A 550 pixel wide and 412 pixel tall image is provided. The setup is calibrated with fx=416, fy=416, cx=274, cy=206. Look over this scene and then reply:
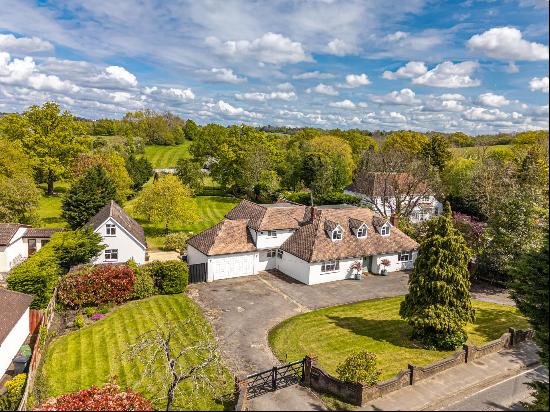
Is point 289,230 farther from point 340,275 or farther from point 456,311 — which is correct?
point 456,311

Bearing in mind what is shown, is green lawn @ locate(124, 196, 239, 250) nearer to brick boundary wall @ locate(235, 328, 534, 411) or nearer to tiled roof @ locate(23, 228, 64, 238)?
tiled roof @ locate(23, 228, 64, 238)

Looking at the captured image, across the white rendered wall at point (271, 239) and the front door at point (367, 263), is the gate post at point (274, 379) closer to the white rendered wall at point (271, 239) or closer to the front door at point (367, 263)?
the white rendered wall at point (271, 239)

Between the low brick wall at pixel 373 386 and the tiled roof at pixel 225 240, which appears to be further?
the tiled roof at pixel 225 240

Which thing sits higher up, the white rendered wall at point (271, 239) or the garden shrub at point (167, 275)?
the white rendered wall at point (271, 239)

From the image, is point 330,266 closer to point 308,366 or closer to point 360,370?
point 308,366

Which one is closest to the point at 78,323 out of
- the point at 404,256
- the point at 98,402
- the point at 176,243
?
the point at 98,402

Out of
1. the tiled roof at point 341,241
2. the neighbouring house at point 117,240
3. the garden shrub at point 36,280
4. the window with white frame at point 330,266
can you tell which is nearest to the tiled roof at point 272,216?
the tiled roof at point 341,241

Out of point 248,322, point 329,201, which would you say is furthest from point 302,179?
point 248,322
